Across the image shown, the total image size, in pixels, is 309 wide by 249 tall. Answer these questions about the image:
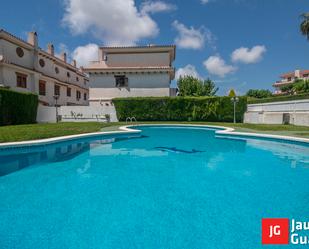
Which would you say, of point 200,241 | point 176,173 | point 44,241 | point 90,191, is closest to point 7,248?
point 44,241

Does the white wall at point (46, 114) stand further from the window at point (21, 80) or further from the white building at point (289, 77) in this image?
the white building at point (289, 77)

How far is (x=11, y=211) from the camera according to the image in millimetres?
3408

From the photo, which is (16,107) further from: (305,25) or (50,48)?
(305,25)

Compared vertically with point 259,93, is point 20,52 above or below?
below

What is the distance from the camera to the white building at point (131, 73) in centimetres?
2500

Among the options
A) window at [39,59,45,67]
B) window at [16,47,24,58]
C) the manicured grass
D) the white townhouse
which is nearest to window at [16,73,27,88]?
the white townhouse

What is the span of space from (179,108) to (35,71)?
65.4 ft

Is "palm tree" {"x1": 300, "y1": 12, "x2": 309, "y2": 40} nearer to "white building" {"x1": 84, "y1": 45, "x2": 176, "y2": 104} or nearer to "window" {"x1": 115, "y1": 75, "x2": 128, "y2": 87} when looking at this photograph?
"white building" {"x1": 84, "y1": 45, "x2": 176, "y2": 104}

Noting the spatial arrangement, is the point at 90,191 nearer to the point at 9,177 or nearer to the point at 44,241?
the point at 44,241

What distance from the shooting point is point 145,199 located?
396 cm

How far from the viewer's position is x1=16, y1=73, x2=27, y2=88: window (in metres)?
22.2

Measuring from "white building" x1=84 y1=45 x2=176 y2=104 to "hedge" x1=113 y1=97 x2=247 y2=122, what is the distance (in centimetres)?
272

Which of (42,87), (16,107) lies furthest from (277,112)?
(42,87)

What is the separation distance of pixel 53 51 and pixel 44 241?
34343mm
